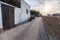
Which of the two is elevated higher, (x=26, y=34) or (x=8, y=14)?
(x=8, y=14)

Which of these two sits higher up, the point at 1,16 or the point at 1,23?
the point at 1,16

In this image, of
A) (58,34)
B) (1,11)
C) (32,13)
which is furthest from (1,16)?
(32,13)

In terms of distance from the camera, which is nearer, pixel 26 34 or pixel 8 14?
pixel 26 34

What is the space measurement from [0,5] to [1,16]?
0.46 meters

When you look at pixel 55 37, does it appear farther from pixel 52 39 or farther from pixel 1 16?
pixel 1 16

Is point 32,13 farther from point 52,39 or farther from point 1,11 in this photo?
point 52,39

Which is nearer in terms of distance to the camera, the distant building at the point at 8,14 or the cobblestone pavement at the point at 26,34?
the cobblestone pavement at the point at 26,34

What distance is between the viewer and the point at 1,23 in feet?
13.8

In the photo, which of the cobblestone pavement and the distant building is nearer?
the cobblestone pavement

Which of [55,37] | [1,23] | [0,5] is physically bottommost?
[1,23]

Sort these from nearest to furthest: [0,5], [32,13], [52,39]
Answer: [52,39], [0,5], [32,13]

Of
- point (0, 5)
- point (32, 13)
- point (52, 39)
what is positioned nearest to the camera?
point (52, 39)

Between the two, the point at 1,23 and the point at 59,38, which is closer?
the point at 59,38

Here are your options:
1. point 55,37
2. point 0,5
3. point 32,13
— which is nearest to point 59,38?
point 55,37
